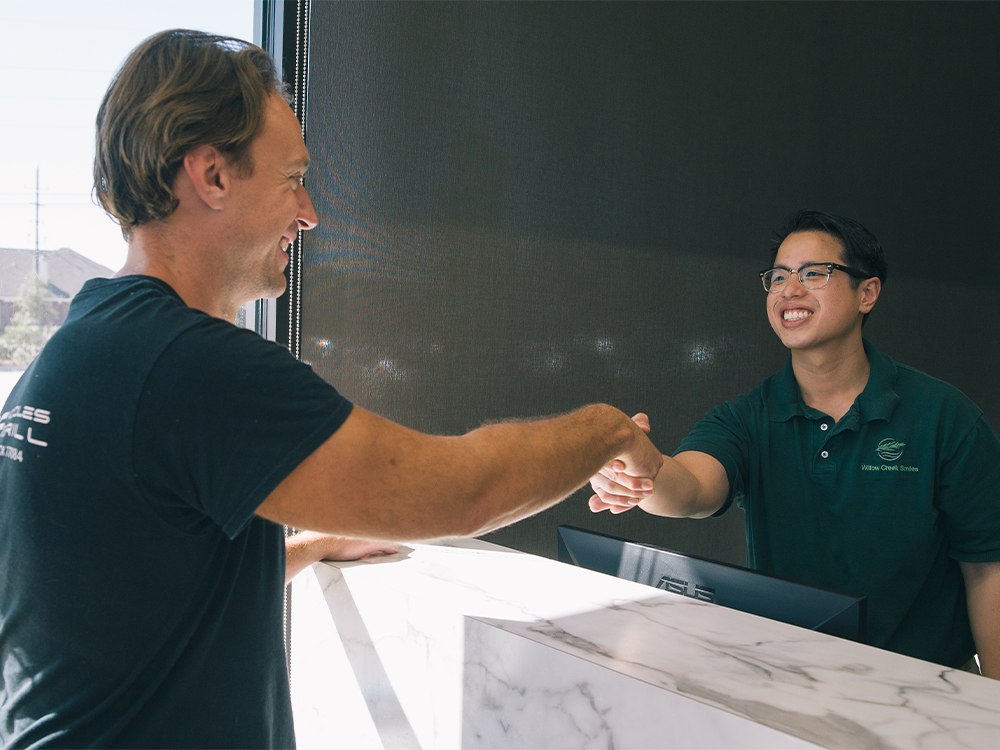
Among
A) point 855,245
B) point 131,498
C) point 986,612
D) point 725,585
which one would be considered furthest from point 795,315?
point 131,498

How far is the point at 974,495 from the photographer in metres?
1.72

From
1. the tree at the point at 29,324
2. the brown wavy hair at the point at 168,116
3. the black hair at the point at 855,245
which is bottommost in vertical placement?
the tree at the point at 29,324

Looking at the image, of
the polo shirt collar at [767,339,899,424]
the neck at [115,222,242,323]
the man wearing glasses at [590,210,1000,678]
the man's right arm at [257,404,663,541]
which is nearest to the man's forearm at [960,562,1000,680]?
the man wearing glasses at [590,210,1000,678]

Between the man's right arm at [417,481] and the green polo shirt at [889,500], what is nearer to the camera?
the man's right arm at [417,481]

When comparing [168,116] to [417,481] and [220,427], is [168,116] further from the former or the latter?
[417,481]

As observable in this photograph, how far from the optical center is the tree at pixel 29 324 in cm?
207

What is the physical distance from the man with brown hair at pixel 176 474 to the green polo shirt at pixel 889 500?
110cm

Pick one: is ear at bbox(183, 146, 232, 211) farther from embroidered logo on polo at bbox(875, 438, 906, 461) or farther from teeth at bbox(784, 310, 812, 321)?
embroidered logo on polo at bbox(875, 438, 906, 461)

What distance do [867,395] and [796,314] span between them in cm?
25

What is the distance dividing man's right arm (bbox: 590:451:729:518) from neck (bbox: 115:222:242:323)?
0.98 meters

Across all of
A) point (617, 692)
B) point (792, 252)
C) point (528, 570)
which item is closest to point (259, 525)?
point (617, 692)

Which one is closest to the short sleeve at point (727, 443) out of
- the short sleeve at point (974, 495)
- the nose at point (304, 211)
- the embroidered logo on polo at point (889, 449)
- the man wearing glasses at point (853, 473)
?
the man wearing glasses at point (853, 473)

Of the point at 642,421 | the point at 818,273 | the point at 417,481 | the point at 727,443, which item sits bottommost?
the point at 727,443

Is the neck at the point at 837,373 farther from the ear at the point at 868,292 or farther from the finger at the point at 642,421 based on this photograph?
the finger at the point at 642,421
